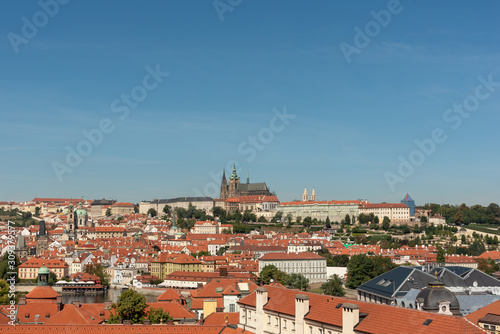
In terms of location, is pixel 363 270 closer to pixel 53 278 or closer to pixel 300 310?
pixel 53 278

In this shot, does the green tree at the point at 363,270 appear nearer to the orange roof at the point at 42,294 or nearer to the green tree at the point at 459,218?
the orange roof at the point at 42,294

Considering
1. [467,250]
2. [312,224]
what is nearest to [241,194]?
[312,224]

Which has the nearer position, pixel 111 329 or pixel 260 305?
pixel 260 305

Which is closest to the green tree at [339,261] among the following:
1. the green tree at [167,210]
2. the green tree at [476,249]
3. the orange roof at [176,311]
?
the green tree at [476,249]

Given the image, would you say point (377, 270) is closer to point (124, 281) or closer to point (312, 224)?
point (124, 281)

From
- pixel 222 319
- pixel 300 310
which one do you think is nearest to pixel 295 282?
pixel 222 319
